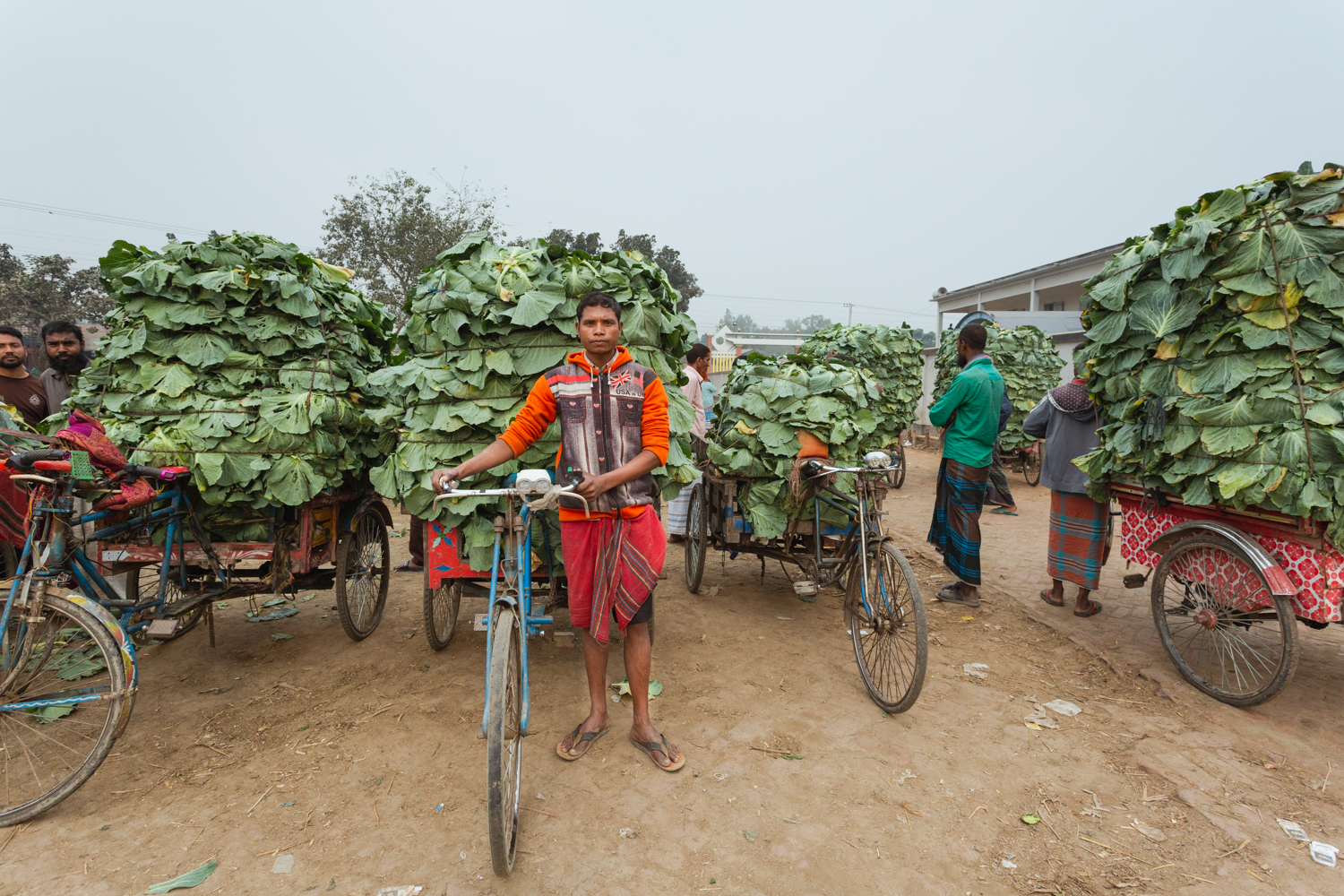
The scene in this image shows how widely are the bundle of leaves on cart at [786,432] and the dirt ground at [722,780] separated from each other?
3.33ft

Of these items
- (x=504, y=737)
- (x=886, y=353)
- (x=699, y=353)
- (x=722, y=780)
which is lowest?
(x=722, y=780)

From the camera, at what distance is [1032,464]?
1225 cm

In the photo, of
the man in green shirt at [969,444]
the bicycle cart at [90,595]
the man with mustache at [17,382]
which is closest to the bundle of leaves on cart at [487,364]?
the bicycle cart at [90,595]

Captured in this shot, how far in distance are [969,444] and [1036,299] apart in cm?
2127

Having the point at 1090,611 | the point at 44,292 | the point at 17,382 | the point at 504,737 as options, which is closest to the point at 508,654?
the point at 504,737

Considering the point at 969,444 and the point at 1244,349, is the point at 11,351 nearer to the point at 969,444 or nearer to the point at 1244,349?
the point at 969,444

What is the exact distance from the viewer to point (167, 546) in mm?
3705

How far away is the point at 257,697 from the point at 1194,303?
20.0 ft

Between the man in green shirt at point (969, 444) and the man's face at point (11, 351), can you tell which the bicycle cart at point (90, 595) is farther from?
the man in green shirt at point (969, 444)

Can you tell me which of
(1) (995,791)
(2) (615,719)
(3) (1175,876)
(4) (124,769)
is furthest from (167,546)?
(3) (1175,876)

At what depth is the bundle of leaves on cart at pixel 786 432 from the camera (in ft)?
16.1

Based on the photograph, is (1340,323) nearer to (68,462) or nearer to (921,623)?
(921,623)

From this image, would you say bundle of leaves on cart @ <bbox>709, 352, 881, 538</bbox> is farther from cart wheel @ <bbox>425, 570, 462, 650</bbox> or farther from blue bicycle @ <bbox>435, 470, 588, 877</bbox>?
blue bicycle @ <bbox>435, 470, 588, 877</bbox>

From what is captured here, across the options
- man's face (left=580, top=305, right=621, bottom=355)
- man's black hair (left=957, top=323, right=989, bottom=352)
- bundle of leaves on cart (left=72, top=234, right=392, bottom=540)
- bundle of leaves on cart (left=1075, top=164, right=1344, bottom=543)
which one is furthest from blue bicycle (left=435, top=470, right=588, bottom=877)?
man's black hair (left=957, top=323, right=989, bottom=352)
